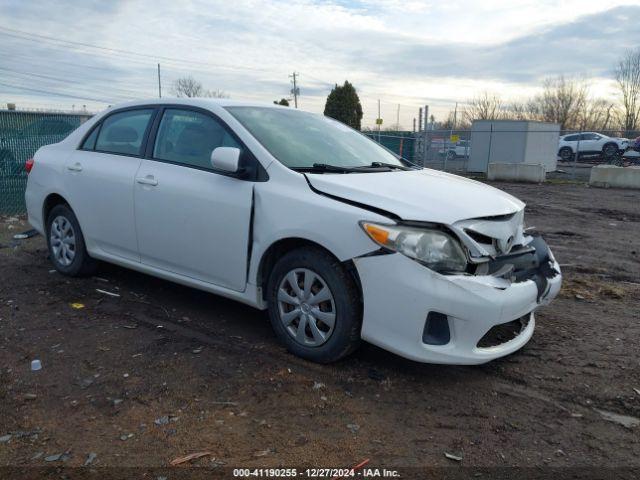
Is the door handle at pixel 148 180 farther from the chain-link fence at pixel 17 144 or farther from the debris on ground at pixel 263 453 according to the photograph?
the chain-link fence at pixel 17 144

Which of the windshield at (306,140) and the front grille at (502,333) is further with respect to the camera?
the windshield at (306,140)

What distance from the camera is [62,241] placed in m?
5.53

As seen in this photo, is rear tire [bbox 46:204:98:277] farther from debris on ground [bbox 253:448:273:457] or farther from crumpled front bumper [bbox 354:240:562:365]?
debris on ground [bbox 253:448:273:457]

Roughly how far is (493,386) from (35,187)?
4790 millimetres

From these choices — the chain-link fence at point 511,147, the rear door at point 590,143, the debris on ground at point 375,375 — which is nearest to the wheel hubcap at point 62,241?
the debris on ground at point 375,375

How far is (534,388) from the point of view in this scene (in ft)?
11.4

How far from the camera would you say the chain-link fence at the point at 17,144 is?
9.19 m

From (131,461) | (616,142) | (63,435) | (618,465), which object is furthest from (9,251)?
(616,142)

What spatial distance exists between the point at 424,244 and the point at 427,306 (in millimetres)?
359

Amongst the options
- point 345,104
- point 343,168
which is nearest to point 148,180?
point 343,168

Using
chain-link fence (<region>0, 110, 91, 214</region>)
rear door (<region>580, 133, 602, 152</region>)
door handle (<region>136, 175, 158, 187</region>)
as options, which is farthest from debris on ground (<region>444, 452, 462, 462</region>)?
rear door (<region>580, 133, 602, 152</region>)

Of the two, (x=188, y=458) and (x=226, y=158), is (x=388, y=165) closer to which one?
(x=226, y=158)

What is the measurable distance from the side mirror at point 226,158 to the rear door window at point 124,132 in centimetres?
121

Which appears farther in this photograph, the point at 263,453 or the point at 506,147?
the point at 506,147
